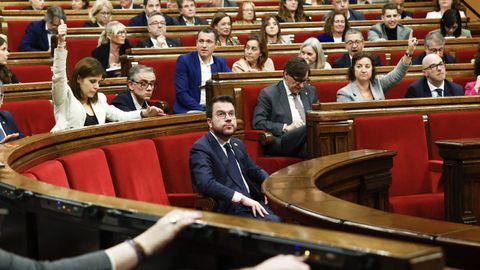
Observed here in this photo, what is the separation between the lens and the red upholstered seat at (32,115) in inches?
141

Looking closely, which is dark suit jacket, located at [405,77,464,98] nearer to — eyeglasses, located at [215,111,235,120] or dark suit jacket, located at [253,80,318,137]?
dark suit jacket, located at [253,80,318,137]

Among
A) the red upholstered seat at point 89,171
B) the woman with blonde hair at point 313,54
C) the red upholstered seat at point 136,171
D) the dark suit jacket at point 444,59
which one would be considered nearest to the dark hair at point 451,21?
the dark suit jacket at point 444,59

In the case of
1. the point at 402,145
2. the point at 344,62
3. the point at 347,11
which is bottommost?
the point at 402,145

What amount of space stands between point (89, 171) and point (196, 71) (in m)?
1.96

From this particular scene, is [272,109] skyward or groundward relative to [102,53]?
groundward

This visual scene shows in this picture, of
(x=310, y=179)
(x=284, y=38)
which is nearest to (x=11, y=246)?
(x=310, y=179)

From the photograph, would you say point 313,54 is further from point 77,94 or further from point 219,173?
point 219,173

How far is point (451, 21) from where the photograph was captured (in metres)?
5.46

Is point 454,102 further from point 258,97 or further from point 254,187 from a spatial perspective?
point 254,187

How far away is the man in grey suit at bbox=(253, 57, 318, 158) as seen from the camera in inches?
146

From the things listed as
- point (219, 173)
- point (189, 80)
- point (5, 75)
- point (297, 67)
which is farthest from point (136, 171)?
point (189, 80)

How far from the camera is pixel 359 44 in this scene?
473cm

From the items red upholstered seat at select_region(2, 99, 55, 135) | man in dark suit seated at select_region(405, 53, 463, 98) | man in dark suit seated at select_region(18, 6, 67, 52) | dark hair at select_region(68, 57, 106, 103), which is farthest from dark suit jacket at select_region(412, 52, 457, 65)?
dark hair at select_region(68, 57, 106, 103)

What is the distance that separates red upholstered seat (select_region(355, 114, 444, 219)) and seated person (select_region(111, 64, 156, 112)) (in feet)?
2.63
